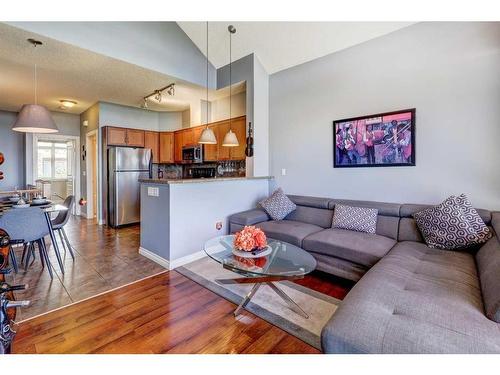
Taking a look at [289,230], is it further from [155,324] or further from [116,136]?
[116,136]

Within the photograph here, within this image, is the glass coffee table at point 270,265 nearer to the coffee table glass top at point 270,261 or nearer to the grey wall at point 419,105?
the coffee table glass top at point 270,261

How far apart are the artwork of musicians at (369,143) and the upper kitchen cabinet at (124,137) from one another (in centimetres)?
483

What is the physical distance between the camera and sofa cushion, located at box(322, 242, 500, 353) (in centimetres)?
108

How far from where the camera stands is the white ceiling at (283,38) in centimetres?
308

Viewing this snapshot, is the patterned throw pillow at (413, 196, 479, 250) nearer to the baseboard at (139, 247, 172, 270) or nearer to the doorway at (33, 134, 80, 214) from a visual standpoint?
the baseboard at (139, 247, 172, 270)

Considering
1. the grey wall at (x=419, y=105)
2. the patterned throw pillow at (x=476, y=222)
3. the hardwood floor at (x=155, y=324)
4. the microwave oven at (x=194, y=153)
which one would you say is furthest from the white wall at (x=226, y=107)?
the patterned throw pillow at (x=476, y=222)

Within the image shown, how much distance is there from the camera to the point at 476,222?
84.0 inches

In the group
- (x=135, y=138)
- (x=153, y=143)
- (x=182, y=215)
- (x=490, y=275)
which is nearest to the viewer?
(x=490, y=275)

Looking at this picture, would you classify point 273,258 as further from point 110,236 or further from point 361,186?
point 110,236

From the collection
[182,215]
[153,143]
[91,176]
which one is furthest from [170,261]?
[91,176]

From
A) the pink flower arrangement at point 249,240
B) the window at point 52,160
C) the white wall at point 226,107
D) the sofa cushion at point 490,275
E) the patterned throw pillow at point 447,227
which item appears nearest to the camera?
the sofa cushion at point 490,275

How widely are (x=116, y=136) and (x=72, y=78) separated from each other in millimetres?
1495
